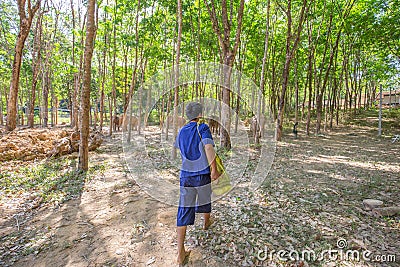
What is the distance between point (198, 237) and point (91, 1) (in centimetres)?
695

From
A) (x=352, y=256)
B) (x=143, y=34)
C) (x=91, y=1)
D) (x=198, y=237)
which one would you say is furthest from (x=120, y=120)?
(x=352, y=256)

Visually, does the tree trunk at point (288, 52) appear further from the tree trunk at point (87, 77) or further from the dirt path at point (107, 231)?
the dirt path at point (107, 231)

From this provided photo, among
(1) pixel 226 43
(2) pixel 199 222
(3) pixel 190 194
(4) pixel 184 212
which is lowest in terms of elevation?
(2) pixel 199 222

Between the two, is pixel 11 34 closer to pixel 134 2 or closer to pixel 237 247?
pixel 134 2

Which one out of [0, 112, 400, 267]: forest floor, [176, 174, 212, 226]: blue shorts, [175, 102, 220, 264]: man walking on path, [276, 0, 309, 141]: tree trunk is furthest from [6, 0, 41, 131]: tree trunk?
[176, 174, 212, 226]: blue shorts

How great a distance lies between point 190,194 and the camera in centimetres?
298

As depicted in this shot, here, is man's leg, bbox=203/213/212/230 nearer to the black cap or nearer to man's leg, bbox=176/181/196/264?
man's leg, bbox=176/181/196/264

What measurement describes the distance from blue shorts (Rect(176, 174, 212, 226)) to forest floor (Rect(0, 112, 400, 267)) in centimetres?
62

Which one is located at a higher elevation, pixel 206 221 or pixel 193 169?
pixel 193 169

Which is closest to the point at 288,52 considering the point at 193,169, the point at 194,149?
the point at 194,149

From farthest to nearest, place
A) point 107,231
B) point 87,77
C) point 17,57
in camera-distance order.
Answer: point 17,57, point 87,77, point 107,231

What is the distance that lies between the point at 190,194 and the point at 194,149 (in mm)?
570

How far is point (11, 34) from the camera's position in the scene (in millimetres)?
16797

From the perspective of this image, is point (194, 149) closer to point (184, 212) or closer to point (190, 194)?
point (190, 194)
